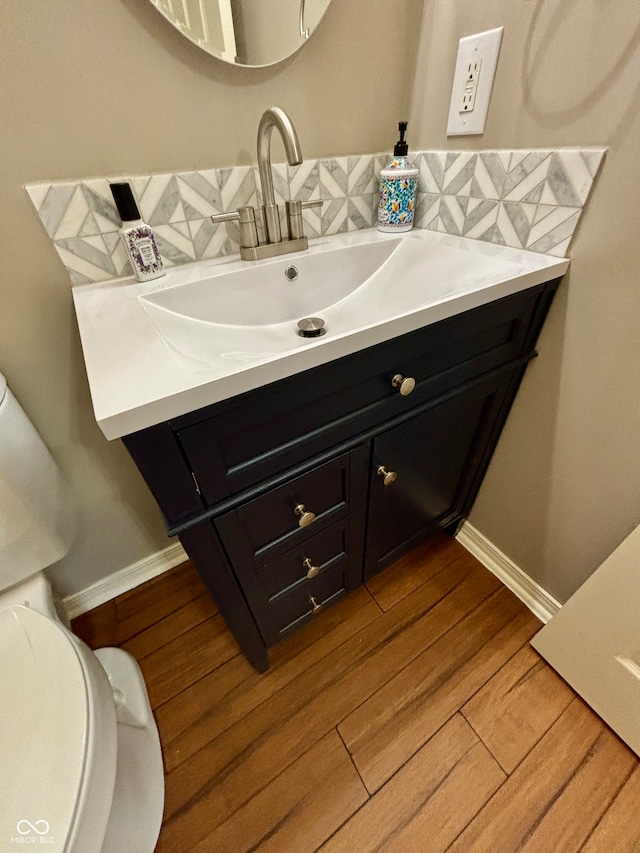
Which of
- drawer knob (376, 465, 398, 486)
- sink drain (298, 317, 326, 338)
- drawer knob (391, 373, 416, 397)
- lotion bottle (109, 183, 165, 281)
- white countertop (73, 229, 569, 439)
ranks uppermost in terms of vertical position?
lotion bottle (109, 183, 165, 281)

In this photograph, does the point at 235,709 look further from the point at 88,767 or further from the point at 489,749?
the point at 489,749

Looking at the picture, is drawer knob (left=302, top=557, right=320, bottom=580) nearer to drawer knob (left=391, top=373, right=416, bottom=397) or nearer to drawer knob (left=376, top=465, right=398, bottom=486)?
drawer knob (left=376, top=465, right=398, bottom=486)

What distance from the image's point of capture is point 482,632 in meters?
1.01

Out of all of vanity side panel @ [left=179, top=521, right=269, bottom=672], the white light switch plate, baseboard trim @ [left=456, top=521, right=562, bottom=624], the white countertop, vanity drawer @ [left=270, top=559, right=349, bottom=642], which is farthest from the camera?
baseboard trim @ [left=456, top=521, right=562, bottom=624]

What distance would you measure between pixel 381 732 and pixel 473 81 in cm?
139

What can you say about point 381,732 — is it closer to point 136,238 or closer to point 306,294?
→ point 306,294

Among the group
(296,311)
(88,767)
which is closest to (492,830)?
(88,767)

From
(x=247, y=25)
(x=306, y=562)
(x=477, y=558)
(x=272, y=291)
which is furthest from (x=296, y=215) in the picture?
(x=477, y=558)

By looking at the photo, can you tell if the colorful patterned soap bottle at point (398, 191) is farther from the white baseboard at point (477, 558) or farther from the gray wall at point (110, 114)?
the white baseboard at point (477, 558)

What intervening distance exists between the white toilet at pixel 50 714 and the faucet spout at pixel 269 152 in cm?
58

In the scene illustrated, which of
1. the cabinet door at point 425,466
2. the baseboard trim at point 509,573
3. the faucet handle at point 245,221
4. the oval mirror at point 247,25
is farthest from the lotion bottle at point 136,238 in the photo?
the baseboard trim at point 509,573

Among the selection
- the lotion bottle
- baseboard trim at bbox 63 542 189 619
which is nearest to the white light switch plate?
the lotion bottle

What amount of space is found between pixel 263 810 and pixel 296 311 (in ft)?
3.43

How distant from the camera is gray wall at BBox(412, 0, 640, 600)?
546mm
